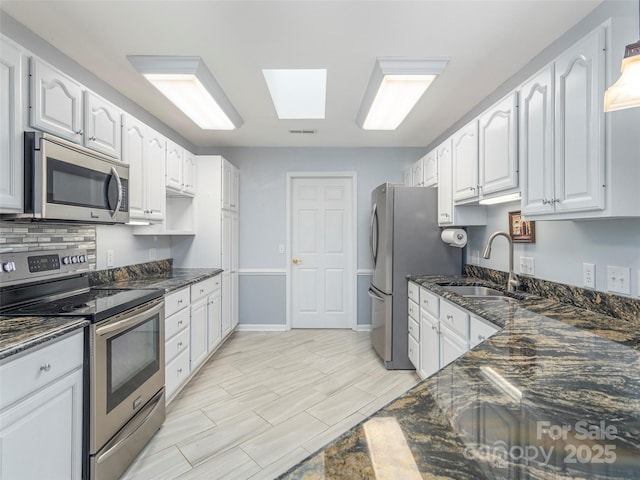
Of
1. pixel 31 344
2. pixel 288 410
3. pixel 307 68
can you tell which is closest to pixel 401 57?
pixel 307 68

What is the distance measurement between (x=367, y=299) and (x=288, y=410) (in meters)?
2.11

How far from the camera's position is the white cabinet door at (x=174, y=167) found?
284 cm

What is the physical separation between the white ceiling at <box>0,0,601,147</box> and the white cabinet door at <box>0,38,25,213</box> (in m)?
0.46

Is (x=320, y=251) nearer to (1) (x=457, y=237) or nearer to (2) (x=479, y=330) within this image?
(1) (x=457, y=237)

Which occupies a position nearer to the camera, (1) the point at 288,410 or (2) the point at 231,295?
(1) the point at 288,410

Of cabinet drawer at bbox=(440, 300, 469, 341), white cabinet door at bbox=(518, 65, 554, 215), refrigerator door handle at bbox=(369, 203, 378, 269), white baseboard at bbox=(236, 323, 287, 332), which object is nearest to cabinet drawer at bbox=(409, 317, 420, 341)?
cabinet drawer at bbox=(440, 300, 469, 341)

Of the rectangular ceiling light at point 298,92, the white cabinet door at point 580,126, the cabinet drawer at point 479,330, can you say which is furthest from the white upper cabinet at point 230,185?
the white cabinet door at point 580,126

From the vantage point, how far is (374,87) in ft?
7.61

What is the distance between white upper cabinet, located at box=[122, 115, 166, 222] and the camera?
2.28 metres

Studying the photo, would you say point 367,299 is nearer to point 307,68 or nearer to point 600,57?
point 307,68

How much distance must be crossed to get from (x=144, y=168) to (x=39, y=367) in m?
1.67

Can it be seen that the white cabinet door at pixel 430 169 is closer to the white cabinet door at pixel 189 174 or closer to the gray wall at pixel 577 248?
the gray wall at pixel 577 248

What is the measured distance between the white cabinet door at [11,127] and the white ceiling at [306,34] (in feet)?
1.50

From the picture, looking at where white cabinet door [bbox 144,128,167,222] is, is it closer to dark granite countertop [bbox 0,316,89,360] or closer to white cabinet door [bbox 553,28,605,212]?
dark granite countertop [bbox 0,316,89,360]
